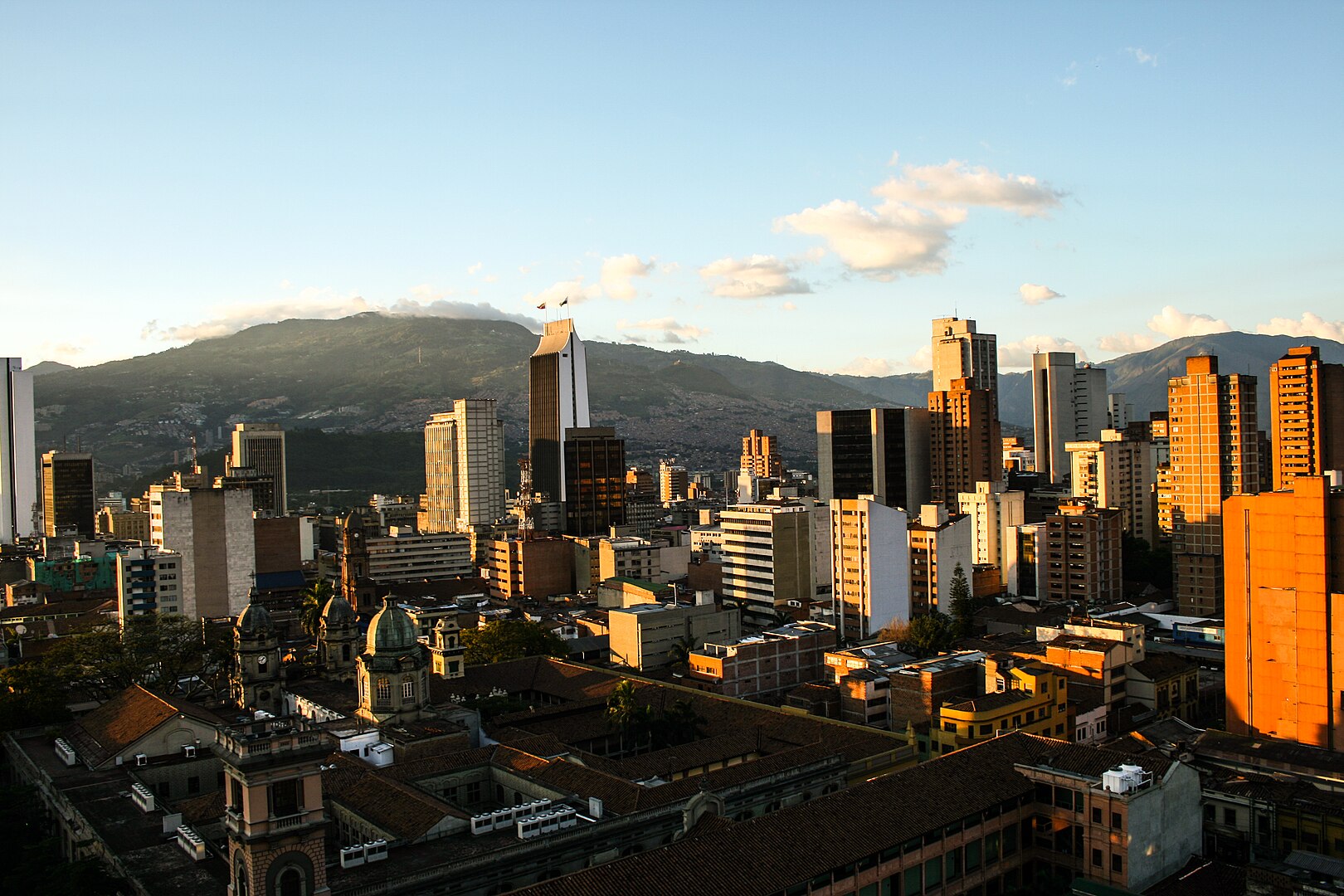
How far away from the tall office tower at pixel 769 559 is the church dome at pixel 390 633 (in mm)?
57050

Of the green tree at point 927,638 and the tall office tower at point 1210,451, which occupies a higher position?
the tall office tower at point 1210,451

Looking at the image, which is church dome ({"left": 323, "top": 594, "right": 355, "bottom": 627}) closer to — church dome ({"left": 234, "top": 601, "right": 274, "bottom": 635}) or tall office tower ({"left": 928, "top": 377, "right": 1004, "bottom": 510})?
church dome ({"left": 234, "top": 601, "right": 274, "bottom": 635})

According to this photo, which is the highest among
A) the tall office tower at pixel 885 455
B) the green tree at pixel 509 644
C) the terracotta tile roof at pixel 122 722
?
the tall office tower at pixel 885 455

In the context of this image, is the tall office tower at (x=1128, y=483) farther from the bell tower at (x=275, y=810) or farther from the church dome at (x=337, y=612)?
the bell tower at (x=275, y=810)

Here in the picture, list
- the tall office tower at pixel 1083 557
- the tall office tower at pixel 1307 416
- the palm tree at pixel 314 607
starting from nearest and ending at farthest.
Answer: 1. the palm tree at pixel 314 607
2. the tall office tower at pixel 1083 557
3. the tall office tower at pixel 1307 416

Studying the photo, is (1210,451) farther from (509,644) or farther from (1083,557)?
(509,644)

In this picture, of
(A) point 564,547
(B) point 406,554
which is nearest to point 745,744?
(A) point 564,547

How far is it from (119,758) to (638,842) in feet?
100

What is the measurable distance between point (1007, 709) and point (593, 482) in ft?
425

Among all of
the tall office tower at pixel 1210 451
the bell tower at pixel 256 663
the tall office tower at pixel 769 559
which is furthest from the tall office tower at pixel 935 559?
the bell tower at pixel 256 663

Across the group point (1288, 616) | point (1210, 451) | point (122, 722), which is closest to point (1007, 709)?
point (1288, 616)

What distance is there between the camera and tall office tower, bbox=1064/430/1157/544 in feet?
497

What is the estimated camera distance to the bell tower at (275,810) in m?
35.2

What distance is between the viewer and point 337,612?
77.9 m
